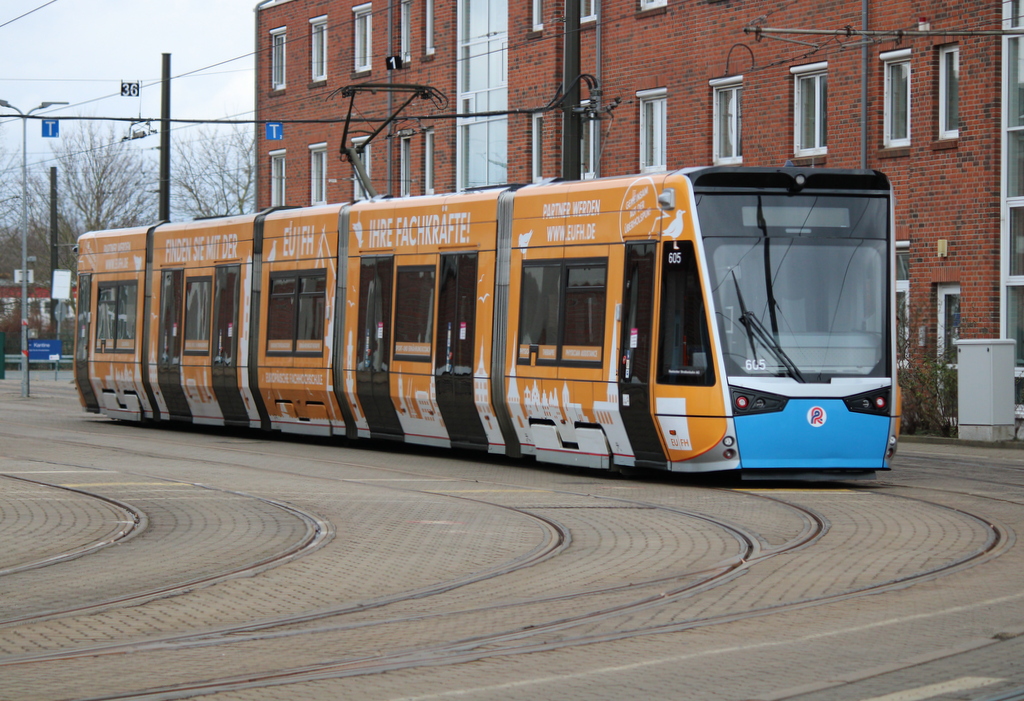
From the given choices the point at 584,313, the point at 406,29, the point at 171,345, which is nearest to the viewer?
the point at 584,313

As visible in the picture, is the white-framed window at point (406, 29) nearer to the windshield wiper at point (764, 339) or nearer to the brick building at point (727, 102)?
the brick building at point (727, 102)

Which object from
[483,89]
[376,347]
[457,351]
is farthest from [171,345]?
[483,89]

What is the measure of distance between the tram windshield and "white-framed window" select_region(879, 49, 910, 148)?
11.7 m

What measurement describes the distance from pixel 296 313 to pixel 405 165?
1827 cm

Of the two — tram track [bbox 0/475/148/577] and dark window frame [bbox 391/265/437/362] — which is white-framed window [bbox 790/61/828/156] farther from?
tram track [bbox 0/475/148/577]

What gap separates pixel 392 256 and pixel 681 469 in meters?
5.62

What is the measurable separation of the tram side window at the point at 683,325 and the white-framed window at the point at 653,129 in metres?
16.0

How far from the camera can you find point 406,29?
38.0 metres

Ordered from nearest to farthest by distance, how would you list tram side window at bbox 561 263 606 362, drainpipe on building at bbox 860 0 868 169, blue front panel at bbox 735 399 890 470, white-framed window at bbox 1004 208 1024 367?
blue front panel at bbox 735 399 890 470, tram side window at bbox 561 263 606 362, white-framed window at bbox 1004 208 1024 367, drainpipe on building at bbox 860 0 868 169

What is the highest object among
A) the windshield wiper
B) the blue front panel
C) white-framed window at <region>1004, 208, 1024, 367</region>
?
white-framed window at <region>1004, 208, 1024, 367</region>

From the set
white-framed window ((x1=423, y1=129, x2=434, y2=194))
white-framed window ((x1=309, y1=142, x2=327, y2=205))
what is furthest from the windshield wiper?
white-framed window ((x1=309, y1=142, x2=327, y2=205))

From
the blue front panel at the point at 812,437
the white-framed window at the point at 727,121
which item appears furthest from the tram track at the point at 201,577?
the white-framed window at the point at 727,121

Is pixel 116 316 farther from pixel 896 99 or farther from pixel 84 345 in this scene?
pixel 896 99

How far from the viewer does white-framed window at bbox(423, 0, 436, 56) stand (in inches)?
1468
